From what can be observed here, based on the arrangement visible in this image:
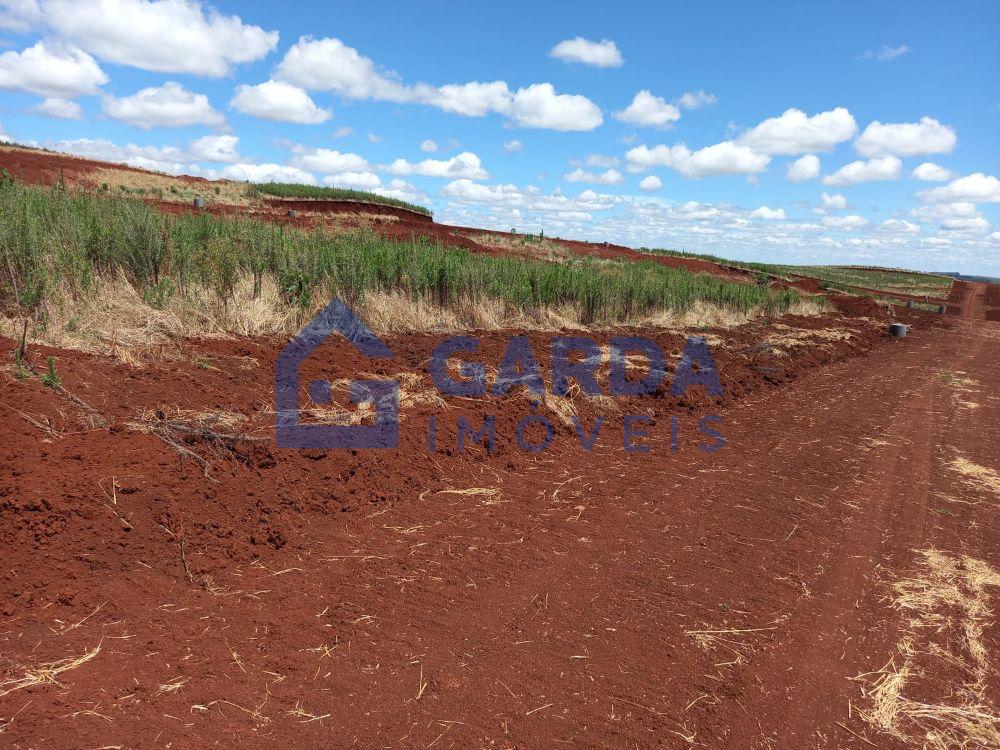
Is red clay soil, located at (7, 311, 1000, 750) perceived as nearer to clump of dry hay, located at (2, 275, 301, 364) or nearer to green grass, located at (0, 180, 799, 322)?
clump of dry hay, located at (2, 275, 301, 364)

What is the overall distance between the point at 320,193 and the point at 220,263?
1205 inches

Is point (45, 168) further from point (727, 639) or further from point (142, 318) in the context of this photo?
point (727, 639)

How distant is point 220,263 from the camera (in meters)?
8.40

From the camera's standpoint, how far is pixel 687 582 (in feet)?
12.4

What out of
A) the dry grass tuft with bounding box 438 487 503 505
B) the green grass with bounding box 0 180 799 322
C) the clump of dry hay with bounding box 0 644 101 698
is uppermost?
the green grass with bounding box 0 180 799 322

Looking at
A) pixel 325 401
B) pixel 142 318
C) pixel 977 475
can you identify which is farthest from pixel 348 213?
pixel 977 475

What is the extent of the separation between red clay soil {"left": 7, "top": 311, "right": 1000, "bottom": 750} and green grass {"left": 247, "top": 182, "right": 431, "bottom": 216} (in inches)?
1267

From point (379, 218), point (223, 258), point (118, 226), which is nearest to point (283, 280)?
point (223, 258)

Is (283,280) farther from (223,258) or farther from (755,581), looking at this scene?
(755,581)

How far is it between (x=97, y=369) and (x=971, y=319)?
3196 cm

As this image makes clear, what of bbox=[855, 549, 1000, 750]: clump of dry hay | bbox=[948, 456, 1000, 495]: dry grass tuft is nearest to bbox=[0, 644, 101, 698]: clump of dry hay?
bbox=[855, 549, 1000, 750]: clump of dry hay

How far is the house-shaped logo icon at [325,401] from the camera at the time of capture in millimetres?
4949

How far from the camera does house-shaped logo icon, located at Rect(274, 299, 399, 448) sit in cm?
495

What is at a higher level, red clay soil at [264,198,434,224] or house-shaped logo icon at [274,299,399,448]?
red clay soil at [264,198,434,224]
